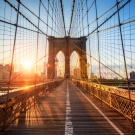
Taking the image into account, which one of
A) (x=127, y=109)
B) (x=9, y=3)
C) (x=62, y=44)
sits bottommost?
(x=127, y=109)

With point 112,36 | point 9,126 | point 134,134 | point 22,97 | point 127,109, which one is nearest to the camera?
point 134,134

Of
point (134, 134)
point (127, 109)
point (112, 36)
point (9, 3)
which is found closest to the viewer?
point (134, 134)

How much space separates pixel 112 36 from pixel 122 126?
7264mm

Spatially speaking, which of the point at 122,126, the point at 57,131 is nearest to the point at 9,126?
the point at 57,131

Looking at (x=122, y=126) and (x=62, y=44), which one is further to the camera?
(x=62, y=44)

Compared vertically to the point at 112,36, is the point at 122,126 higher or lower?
lower

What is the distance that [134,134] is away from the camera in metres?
2.15

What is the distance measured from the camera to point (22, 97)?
3.43m

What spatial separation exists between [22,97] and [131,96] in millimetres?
3474

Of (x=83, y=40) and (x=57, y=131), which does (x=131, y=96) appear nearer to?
(x=57, y=131)

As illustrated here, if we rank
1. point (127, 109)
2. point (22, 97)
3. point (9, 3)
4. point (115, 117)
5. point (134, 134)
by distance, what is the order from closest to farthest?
point (134, 134) < point (127, 109) < point (115, 117) < point (22, 97) < point (9, 3)

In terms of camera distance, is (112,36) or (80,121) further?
(112,36)

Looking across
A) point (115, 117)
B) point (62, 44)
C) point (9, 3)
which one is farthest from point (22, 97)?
point (62, 44)

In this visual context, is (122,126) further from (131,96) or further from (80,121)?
(80,121)
